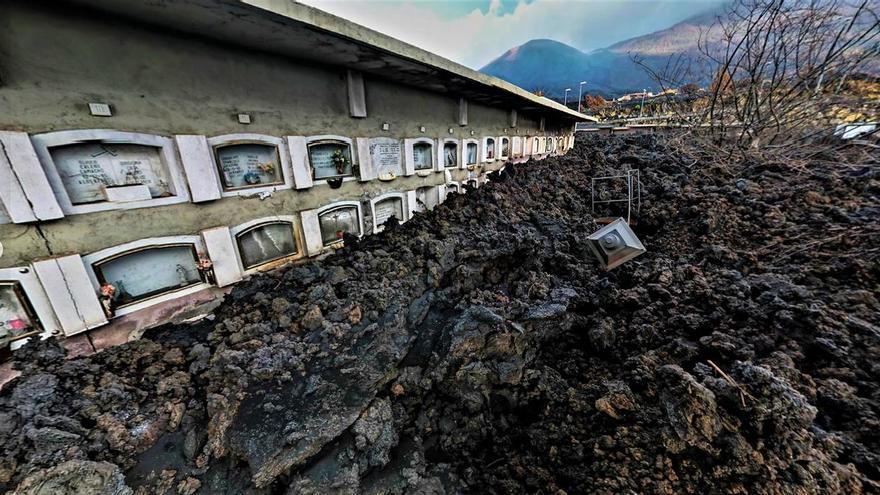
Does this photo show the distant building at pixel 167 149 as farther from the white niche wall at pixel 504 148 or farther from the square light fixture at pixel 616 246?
the white niche wall at pixel 504 148

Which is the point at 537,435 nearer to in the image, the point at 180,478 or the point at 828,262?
the point at 180,478

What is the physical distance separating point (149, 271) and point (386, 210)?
421cm

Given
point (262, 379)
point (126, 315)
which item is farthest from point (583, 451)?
point (126, 315)

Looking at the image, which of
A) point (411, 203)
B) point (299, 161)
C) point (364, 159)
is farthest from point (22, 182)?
point (411, 203)

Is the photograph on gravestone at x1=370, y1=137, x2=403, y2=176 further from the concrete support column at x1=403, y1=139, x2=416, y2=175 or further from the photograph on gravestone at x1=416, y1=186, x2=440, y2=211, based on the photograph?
the photograph on gravestone at x1=416, y1=186, x2=440, y2=211

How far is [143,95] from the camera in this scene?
3.49 meters

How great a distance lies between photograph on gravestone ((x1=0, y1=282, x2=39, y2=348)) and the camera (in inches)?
114

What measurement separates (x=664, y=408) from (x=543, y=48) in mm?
222466

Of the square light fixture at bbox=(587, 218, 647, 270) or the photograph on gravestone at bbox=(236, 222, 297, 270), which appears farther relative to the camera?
the square light fixture at bbox=(587, 218, 647, 270)

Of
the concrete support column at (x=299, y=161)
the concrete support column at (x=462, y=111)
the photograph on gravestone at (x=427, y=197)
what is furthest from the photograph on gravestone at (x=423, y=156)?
the concrete support column at (x=299, y=161)

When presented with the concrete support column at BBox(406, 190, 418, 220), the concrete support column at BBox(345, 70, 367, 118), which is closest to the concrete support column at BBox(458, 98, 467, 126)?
the concrete support column at BBox(406, 190, 418, 220)

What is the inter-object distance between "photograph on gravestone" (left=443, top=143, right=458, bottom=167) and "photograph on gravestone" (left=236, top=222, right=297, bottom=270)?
16.5 feet

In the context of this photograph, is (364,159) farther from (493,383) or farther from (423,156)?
(493,383)

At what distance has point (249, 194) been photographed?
449 cm
